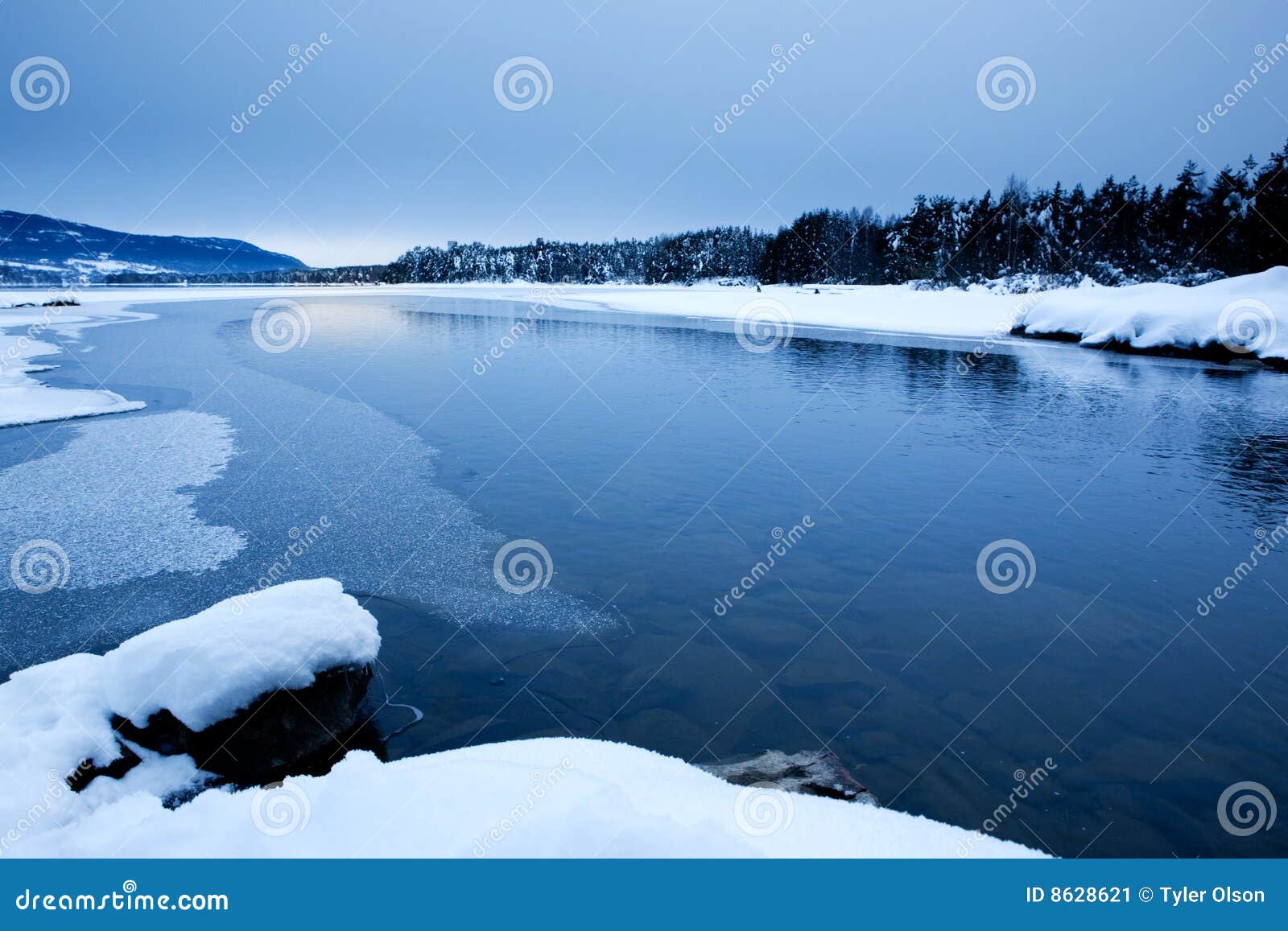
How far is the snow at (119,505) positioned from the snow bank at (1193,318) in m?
30.6

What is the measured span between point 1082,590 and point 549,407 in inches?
412

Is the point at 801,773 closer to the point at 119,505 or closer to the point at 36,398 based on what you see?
the point at 119,505

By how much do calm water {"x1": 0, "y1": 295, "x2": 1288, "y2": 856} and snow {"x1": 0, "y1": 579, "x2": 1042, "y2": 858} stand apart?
0.76 metres

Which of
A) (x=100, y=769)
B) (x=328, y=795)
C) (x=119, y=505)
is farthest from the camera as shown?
(x=119, y=505)

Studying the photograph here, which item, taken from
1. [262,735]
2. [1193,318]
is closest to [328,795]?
[262,735]

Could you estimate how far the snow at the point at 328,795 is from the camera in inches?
111

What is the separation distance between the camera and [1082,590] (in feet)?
21.8

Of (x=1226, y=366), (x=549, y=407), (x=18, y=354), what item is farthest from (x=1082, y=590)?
(x=18, y=354)

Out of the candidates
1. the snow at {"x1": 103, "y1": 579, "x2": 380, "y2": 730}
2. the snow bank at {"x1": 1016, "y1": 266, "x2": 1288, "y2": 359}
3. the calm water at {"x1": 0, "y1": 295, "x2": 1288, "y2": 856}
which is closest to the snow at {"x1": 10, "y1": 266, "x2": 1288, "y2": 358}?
the snow bank at {"x1": 1016, "y1": 266, "x2": 1288, "y2": 359}

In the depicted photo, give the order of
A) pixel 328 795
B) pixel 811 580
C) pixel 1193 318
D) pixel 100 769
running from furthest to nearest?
pixel 1193 318, pixel 811 580, pixel 100 769, pixel 328 795

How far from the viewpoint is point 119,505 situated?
8.39m

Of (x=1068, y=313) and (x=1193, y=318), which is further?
(x=1068, y=313)

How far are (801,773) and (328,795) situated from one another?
8.00 feet
